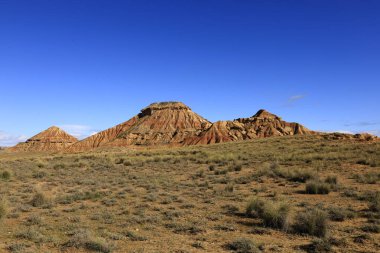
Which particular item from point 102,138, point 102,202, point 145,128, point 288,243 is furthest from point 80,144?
point 288,243

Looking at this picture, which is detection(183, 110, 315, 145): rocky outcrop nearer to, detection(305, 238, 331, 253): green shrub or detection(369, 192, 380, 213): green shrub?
detection(369, 192, 380, 213): green shrub

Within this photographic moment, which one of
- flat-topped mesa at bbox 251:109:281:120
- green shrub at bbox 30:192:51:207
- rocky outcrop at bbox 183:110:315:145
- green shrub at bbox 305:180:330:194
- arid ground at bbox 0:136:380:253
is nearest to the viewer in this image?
arid ground at bbox 0:136:380:253

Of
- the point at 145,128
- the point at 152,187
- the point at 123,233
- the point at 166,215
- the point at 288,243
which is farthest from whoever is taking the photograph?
the point at 145,128

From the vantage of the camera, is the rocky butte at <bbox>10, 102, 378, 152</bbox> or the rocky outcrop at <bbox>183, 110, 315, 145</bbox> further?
the rocky butte at <bbox>10, 102, 378, 152</bbox>

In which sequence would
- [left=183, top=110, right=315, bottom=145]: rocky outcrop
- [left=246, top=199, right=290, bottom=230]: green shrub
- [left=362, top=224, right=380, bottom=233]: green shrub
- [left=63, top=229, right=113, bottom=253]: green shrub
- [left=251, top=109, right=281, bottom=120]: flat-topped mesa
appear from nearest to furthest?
1. [left=63, top=229, right=113, bottom=253]: green shrub
2. [left=362, top=224, right=380, bottom=233]: green shrub
3. [left=246, top=199, right=290, bottom=230]: green shrub
4. [left=183, top=110, right=315, bottom=145]: rocky outcrop
5. [left=251, top=109, right=281, bottom=120]: flat-topped mesa

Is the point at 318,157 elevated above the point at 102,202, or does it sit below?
above

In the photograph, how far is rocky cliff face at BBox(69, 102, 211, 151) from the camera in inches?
3861

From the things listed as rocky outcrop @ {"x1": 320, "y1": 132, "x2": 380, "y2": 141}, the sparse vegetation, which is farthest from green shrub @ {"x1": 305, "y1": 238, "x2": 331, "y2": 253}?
rocky outcrop @ {"x1": 320, "y1": 132, "x2": 380, "y2": 141}

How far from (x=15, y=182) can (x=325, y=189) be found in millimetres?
18788

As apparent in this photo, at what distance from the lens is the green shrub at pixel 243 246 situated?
27.2 ft

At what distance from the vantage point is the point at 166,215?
40.1ft

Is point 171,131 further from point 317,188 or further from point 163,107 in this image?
point 317,188

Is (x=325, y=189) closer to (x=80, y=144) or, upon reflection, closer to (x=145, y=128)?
(x=145, y=128)

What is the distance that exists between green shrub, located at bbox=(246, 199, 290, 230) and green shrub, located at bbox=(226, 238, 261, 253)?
1.91m
